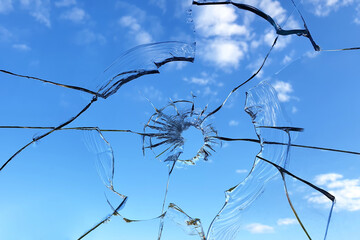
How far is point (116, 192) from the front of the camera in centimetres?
158

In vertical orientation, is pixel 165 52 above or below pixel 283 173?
above

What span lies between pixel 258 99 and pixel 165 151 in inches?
23.7

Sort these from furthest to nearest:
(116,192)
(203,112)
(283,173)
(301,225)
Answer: (203,112)
(116,192)
(283,173)
(301,225)

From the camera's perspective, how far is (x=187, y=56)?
4.84ft

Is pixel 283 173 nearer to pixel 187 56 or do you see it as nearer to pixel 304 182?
pixel 304 182

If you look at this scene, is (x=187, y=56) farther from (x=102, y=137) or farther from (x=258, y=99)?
(x=102, y=137)

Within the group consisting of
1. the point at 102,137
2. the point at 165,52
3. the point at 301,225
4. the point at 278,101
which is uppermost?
the point at 165,52

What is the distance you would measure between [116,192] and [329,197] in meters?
0.98

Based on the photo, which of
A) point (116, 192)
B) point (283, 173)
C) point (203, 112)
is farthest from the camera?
point (203, 112)

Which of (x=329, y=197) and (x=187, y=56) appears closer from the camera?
(x=329, y=197)

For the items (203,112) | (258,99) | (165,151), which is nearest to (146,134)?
(165,151)

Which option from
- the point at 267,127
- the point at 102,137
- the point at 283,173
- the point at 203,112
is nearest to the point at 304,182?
the point at 283,173

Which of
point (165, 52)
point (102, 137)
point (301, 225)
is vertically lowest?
point (301, 225)

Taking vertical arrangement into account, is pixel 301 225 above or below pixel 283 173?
below
